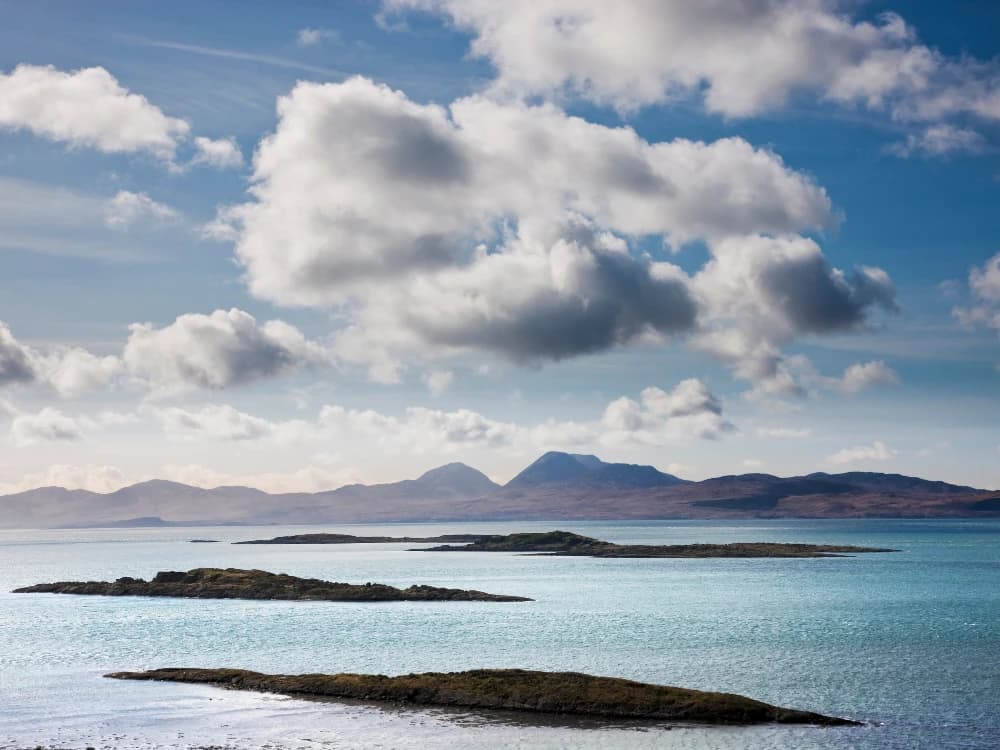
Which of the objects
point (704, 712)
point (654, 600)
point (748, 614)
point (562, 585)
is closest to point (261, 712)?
point (704, 712)

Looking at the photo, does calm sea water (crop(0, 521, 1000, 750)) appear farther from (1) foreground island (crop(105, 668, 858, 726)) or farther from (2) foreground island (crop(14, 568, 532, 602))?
(2) foreground island (crop(14, 568, 532, 602))

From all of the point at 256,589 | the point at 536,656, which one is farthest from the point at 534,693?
the point at 256,589

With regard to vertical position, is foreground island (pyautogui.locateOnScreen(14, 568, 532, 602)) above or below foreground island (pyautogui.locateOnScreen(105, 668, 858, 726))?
below

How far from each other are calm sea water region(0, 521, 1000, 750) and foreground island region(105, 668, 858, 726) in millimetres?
2352

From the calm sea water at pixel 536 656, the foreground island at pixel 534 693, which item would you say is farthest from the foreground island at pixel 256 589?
the foreground island at pixel 534 693

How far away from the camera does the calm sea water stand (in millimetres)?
54656

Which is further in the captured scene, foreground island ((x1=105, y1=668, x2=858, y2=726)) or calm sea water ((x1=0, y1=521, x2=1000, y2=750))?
foreground island ((x1=105, y1=668, x2=858, y2=726))

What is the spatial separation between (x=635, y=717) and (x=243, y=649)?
45973mm

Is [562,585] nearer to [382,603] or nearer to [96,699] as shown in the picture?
[382,603]

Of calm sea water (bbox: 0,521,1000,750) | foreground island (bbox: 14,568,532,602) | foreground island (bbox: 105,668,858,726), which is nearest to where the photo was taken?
calm sea water (bbox: 0,521,1000,750)

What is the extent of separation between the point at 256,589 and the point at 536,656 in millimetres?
75917

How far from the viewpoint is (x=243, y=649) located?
91.1 meters

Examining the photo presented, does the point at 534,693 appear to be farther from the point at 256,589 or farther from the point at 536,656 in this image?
the point at 256,589

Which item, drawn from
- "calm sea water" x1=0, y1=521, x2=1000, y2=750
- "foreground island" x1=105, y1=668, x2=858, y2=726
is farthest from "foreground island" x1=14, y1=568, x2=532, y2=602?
"foreground island" x1=105, y1=668, x2=858, y2=726
